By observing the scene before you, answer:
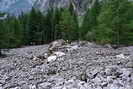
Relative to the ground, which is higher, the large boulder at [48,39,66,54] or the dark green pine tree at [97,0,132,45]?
the dark green pine tree at [97,0,132,45]

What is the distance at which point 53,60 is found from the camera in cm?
1627

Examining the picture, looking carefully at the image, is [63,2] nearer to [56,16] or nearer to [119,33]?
[56,16]

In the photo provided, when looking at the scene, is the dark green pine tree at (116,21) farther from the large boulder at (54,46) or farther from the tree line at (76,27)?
the large boulder at (54,46)

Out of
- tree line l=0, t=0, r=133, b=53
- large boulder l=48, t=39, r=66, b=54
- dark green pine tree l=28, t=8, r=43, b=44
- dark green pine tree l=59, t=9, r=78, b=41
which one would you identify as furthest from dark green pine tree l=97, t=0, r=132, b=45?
dark green pine tree l=28, t=8, r=43, b=44

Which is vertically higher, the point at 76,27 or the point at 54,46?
the point at 76,27

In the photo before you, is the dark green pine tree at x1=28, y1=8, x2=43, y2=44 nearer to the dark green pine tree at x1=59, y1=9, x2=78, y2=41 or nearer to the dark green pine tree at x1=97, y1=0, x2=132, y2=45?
the dark green pine tree at x1=59, y1=9, x2=78, y2=41

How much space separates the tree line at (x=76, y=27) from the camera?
91.4ft

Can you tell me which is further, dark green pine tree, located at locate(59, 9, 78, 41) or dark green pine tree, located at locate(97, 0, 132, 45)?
dark green pine tree, located at locate(59, 9, 78, 41)

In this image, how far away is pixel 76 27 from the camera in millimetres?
50719

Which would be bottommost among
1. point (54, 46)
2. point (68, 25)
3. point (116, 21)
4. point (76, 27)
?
point (54, 46)

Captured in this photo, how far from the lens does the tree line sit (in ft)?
91.4

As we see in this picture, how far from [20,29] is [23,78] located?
4230 centimetres

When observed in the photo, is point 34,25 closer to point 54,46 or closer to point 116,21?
point 54,46

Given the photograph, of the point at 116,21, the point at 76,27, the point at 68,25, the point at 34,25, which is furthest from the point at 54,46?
the point at 34,25
